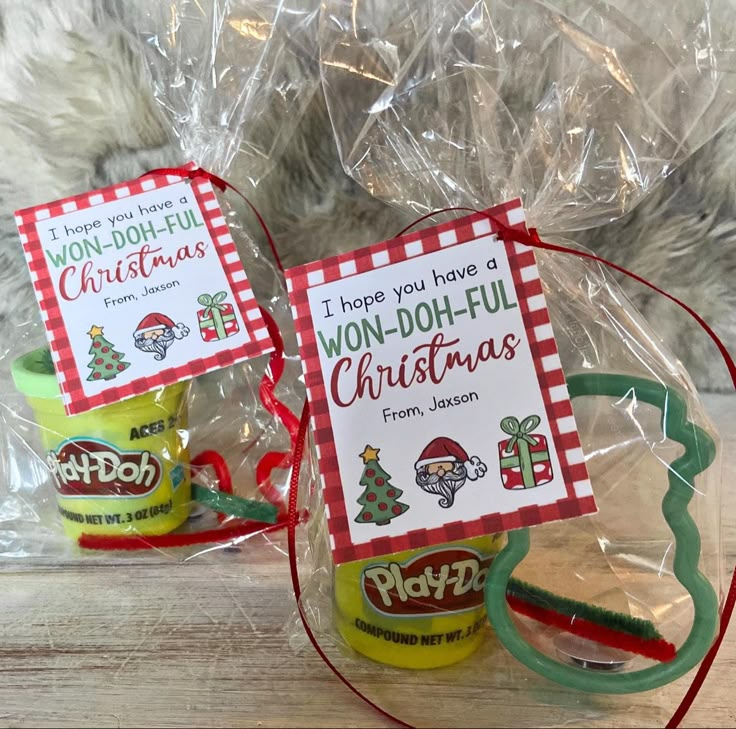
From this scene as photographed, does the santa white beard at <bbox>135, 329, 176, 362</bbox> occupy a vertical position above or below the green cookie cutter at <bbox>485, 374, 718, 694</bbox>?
above

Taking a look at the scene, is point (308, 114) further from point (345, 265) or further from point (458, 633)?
point (458, 633)

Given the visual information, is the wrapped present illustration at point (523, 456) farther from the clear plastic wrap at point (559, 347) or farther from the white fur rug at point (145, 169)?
the white fur rug at point (145, 169)

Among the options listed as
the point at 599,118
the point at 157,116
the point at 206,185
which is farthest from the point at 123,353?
the point at 599,118

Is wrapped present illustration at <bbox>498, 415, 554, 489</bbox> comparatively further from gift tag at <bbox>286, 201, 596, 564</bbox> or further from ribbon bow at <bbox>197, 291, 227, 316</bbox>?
ribbon bow at <bbox>197, 291, 227, 316</bbox>

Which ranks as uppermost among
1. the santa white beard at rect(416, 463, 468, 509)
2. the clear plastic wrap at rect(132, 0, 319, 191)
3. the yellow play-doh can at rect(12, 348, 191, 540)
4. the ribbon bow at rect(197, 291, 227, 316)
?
the clear plastic wrap at rect(132, 0, 319, 191)

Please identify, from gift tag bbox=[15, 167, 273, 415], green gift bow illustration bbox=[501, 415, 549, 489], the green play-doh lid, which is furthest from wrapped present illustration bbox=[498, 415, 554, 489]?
the green play-doh lid

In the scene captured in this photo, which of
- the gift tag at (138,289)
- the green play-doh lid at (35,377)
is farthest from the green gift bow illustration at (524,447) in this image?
the green play-doh lid at (35,377)
